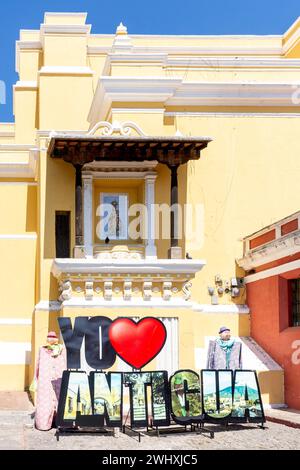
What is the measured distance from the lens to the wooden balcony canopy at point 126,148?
58.1 ft

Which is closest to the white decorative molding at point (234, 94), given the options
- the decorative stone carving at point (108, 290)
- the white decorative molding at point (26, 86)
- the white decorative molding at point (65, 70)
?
the decorative stone carving at point (108, 290)

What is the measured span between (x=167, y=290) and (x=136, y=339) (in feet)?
9.59

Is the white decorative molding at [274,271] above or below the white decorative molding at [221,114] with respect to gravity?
below

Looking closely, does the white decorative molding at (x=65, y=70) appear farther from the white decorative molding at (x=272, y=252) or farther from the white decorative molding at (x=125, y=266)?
the white decorative molding at (x=125, y=266)

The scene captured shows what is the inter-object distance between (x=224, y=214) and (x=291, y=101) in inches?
114

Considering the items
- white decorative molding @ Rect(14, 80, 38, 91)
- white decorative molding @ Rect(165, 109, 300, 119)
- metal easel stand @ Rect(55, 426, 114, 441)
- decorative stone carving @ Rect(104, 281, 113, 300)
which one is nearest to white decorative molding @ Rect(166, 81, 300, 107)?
white decorative molding @ Rect(165, 109, 300, 119)

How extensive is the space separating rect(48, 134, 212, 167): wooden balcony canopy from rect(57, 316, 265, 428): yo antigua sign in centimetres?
463

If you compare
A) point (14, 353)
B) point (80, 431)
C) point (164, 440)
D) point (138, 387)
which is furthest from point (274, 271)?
point (14, 353)

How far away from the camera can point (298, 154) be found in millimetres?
19734

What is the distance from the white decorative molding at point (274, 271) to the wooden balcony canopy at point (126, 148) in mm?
2664

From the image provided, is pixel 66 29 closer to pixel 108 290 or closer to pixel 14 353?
pixel 14 353

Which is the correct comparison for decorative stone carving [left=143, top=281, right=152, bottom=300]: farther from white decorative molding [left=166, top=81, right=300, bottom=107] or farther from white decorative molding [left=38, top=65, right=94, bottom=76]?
white decorative molding [left=38, top=65, right=94, bottom=76]

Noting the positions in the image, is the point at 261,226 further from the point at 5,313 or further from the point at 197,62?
the point at 5,313

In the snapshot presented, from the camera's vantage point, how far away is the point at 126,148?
18.1m
